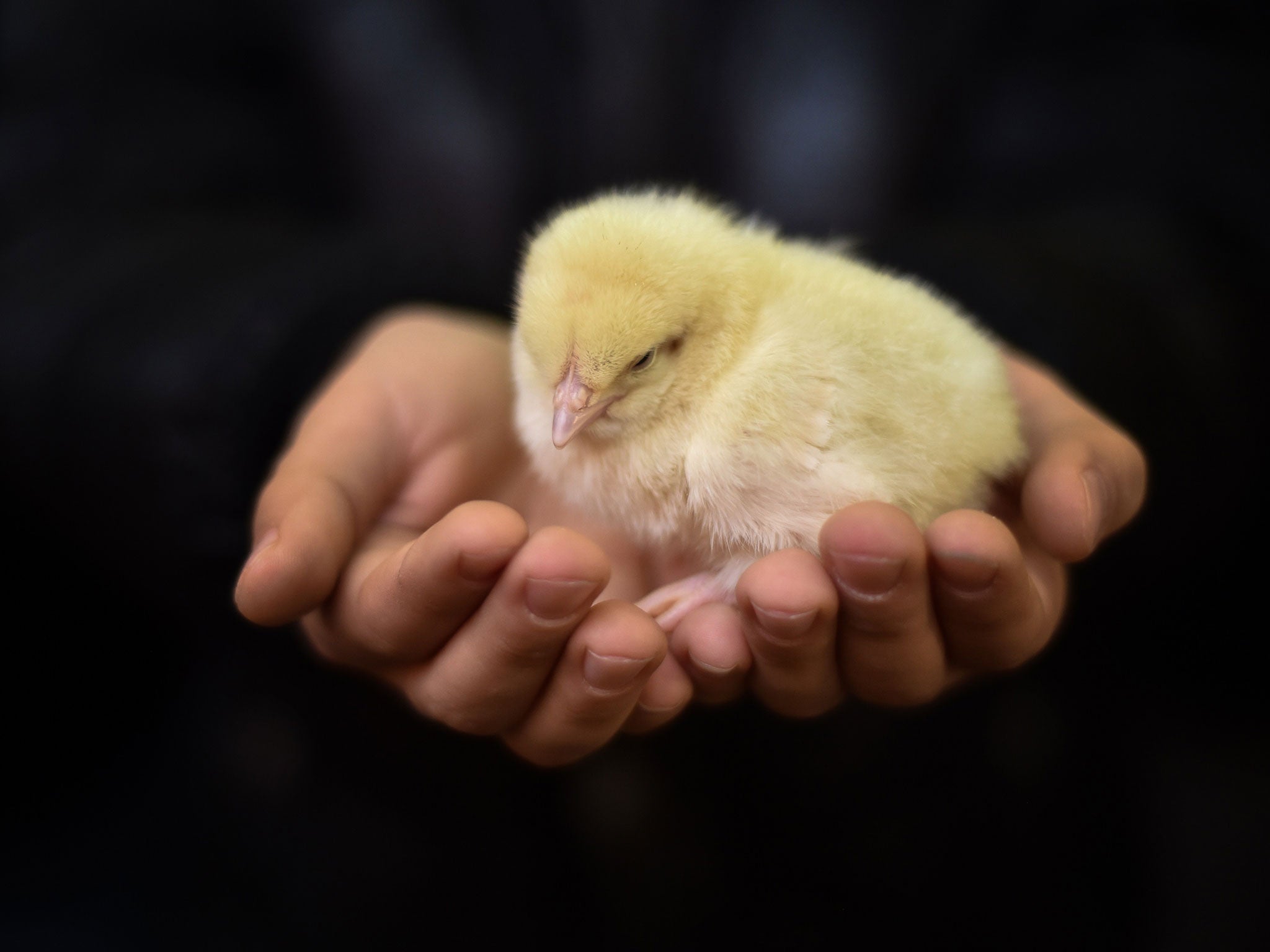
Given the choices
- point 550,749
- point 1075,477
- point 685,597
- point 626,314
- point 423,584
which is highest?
point 626,314

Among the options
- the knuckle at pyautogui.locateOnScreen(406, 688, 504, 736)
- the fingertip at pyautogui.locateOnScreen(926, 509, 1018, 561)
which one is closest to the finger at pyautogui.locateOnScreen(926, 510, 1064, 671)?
the fingertip at pyautogui.locateOnScreen(926, 509, 1018, 561)

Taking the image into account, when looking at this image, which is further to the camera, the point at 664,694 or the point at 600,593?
the point at 664,694

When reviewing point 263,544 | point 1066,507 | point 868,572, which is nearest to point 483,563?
point 263,544

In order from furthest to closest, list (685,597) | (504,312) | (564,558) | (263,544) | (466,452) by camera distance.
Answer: (504,312) < (466,452) < (685,597) < (263,544) < (564,558)

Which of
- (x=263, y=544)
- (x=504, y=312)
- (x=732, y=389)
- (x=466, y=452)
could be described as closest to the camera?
(x=263, y=544)

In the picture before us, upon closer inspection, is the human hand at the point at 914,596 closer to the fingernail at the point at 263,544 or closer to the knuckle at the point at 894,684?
the knuckle at the point at 894,684

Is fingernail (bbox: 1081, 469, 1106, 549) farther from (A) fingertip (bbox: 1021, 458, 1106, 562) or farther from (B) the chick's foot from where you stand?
→ (B) the chick's foot

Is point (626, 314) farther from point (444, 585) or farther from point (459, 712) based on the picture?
point (459, 712)
